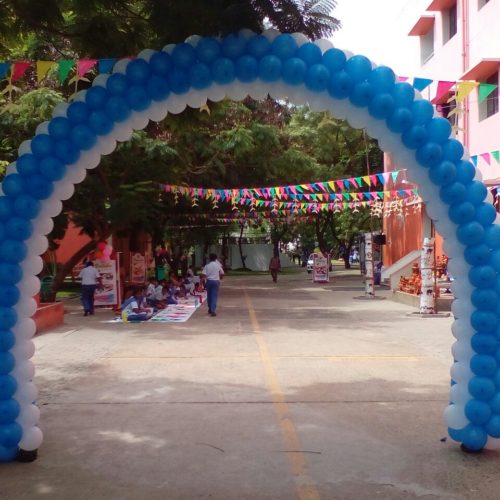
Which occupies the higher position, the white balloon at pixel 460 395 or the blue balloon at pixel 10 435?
the white balloon at pixel 460 395

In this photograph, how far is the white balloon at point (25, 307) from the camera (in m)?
5.39

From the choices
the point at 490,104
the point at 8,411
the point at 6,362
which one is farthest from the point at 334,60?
the point at 490,104

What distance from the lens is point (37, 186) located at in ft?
17.5

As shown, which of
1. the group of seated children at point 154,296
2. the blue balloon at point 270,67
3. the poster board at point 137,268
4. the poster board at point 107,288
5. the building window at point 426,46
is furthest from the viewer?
the building window at point 426,46

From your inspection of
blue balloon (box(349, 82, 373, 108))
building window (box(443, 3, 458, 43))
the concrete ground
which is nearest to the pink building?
building window (box(443, 3, 458, 43))

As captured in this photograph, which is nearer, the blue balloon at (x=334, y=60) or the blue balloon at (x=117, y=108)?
the blue balloon at (x=334, y=60)

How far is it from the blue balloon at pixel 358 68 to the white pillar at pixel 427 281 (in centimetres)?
1111

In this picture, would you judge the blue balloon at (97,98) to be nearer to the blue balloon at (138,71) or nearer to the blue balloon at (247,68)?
the blue balloon at (138,71)

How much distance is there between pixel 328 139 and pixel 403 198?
6997 mm

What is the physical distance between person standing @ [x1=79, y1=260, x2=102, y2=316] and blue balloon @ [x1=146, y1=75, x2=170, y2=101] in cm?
1137

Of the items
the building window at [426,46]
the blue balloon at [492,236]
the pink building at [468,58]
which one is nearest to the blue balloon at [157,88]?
the blue balloon at [492,236]

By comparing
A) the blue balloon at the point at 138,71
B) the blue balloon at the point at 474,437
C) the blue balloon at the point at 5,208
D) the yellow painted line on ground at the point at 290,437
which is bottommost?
the yellow painted line on ground at the point at 290,437

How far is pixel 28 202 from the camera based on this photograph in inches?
208

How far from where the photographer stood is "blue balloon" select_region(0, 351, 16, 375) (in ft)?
17.2
